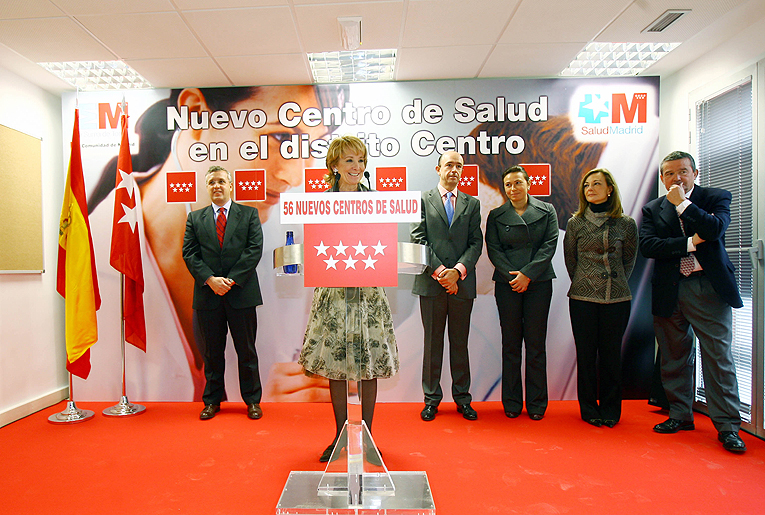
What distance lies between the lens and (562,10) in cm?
280

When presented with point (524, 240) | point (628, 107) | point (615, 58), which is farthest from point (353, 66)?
point (628, 107)

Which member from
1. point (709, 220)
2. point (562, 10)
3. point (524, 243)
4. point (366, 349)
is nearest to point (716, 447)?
point (709, 220)

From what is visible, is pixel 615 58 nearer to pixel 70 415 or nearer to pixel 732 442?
pixel 732 442

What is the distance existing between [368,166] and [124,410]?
9.11 feet

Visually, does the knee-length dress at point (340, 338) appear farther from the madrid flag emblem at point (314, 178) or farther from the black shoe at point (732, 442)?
the black shoe at point (732, 442)

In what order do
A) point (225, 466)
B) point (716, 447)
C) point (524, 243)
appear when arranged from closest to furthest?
point (225, 466)
point (716, 447)
point (524, 243)

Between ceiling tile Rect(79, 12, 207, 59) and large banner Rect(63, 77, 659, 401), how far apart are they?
0.59 metres

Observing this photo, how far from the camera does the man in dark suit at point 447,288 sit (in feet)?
10.5

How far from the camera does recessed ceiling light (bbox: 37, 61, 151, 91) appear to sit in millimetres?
3502

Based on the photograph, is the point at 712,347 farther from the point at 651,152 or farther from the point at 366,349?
the point at 366,349

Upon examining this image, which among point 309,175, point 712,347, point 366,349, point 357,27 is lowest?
point 712,347

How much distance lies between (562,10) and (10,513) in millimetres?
4042

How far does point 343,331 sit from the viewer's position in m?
2.07

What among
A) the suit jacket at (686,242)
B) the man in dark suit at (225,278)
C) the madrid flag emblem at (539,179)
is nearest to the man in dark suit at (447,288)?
the madrid flag emblem at (539,179)
